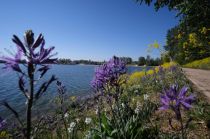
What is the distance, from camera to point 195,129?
199 inches

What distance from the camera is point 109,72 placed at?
3453 millimetres

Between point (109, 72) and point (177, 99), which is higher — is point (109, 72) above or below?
above

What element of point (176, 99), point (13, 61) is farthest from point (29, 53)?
point (176, 99)

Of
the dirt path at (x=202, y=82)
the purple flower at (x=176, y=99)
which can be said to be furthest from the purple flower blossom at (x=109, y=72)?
the dirt path at (x=202, y=82)

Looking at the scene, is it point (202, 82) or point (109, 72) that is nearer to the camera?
point (109, 72)

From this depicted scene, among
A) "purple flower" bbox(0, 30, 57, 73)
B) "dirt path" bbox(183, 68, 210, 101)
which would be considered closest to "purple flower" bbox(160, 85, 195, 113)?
"purple flower" bbox(0, 30, 57, 73)

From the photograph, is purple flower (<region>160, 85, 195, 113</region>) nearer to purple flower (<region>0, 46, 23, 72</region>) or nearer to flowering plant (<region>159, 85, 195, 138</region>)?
flowering plant (<region>159, 85, 195, 138</region>)

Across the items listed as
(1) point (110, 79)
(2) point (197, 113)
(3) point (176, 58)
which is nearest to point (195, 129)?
(2) point (197, 113)

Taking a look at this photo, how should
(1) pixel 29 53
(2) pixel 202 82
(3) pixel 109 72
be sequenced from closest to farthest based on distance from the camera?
(1) pixel 29 53, (3) pixel 109 72, (2) pixel 202 82

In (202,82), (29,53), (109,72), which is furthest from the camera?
(202,82)

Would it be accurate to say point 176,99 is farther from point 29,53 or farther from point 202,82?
point 202,82

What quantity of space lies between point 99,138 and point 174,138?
1.39 metres

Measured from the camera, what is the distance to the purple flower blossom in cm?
345

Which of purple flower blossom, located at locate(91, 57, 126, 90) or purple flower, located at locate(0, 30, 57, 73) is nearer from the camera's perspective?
purple flower, located at locate(0, 30, 57, 73)
